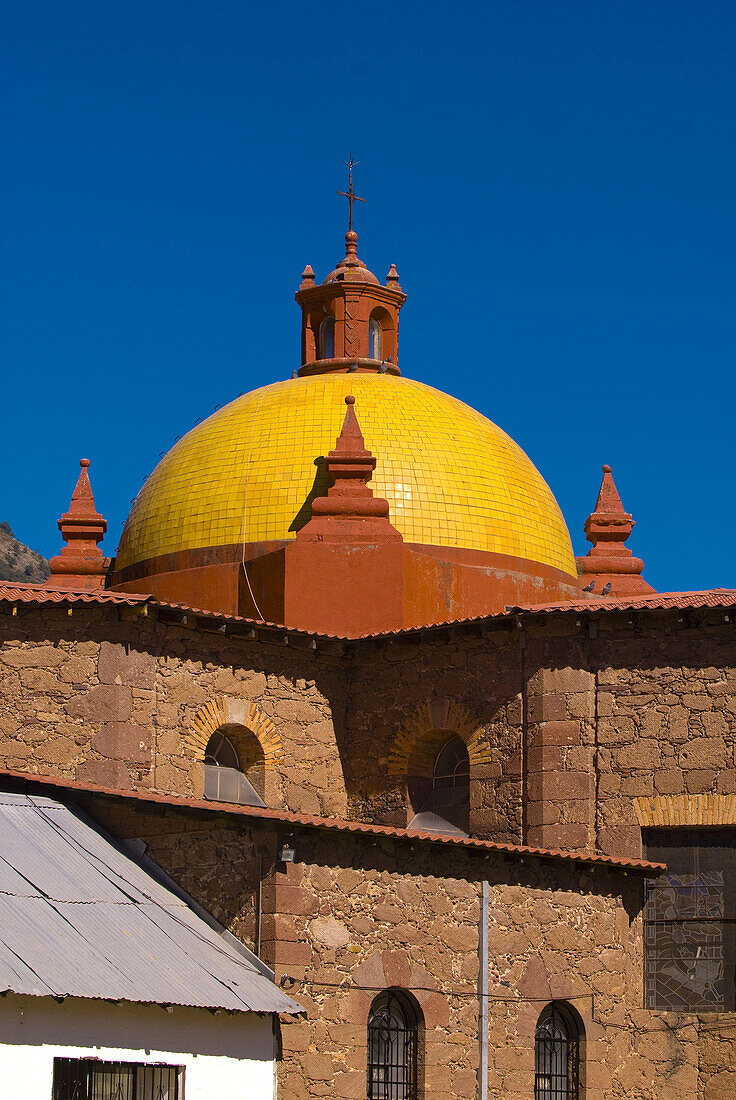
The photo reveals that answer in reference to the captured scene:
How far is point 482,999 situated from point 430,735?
552cm

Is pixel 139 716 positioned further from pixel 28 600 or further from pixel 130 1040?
pixel 130 1040

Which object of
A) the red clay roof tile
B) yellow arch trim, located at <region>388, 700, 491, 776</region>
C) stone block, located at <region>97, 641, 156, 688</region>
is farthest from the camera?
yellow arch trim, located at <region>388, 700, 491, 776</region>

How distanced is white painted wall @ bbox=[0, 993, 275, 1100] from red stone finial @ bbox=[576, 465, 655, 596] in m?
14.5

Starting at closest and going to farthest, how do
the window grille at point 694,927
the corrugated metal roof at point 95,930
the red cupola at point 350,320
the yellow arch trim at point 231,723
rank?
the corrugated metal roof at point 95,930, the window grille at point 694,927, the yellow arch trim at point 231,723, the red cupola at point 350,320

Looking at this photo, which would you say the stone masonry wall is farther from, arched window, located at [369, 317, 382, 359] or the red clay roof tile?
arched window, located at [369, 317, 382, 359]

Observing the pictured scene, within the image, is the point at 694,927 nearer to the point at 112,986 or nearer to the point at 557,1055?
the point at 557,1055

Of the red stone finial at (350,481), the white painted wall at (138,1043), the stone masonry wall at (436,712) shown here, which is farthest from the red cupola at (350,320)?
the white painted wall at (138,1043)

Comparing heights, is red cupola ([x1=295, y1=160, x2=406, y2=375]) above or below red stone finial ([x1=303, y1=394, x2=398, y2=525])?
above

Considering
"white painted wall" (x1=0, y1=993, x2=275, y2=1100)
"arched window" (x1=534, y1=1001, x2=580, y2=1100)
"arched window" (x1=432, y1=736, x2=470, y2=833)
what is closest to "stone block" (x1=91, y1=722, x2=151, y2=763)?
"arched window" (x1=432, y1=736, x2=470, y2=833)

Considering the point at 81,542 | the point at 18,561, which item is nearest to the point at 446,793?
the point at 81,542

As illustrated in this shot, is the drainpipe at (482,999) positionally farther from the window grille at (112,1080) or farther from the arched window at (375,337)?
the arched window at (375,337)

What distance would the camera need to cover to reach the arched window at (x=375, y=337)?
33.3 m

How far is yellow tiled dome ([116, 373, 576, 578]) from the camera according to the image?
28562mm

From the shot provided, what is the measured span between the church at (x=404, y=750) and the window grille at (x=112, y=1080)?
1.41 m
